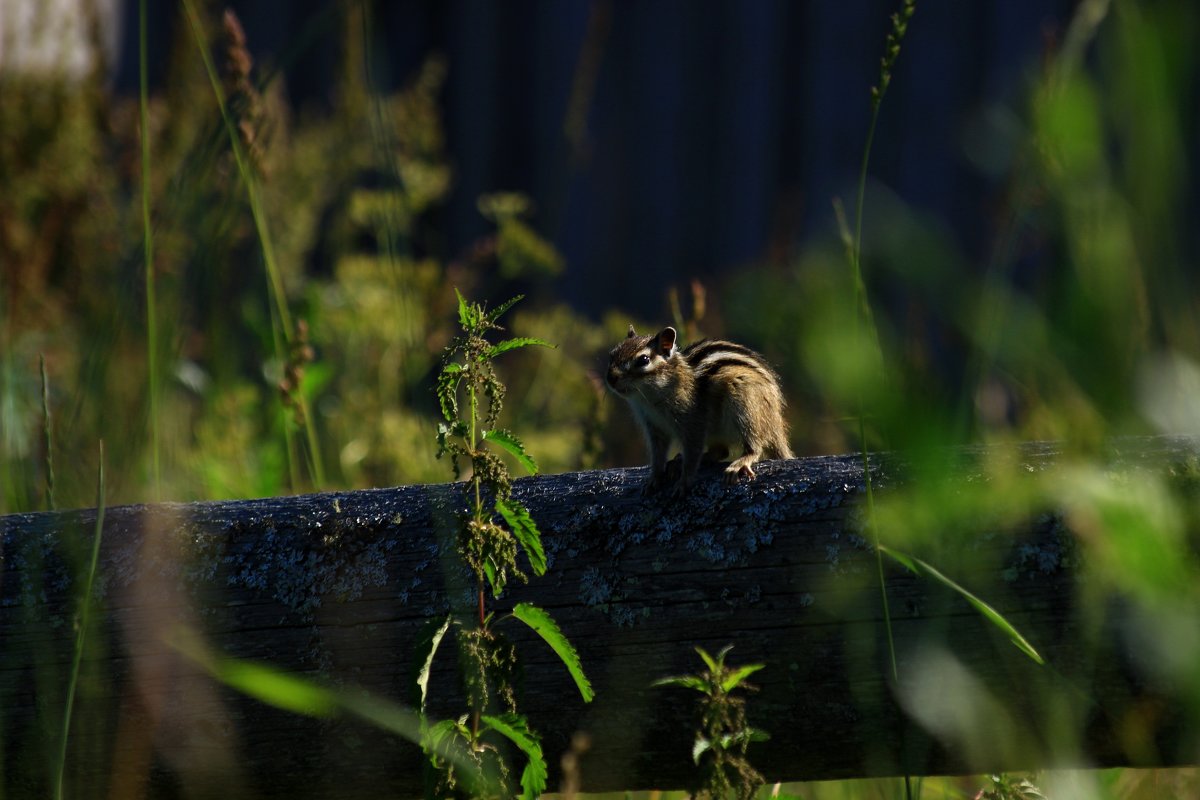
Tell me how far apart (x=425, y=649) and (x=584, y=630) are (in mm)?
311

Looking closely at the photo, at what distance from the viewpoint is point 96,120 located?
15.1 ft

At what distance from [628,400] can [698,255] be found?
419cm

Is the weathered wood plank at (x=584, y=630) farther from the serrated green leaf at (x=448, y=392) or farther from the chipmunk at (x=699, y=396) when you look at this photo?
the chipmunk at (x=699, y=396)

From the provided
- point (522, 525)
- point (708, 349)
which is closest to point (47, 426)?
point (522, 525)

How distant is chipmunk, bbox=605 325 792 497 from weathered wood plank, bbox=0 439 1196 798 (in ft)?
2.15

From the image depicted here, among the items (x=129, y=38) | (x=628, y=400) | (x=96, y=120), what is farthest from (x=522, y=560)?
(x=129, y=38)

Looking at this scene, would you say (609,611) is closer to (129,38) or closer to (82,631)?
(82,631)

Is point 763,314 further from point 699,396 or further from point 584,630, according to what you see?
point 699,396

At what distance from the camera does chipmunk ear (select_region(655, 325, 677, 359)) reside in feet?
9.66

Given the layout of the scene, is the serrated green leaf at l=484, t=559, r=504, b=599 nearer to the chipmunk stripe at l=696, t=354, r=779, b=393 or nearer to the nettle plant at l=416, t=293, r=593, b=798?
the nettle plant at l=416, t=293, r=593, b=798

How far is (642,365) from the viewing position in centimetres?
295

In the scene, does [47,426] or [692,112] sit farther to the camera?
[692,112]

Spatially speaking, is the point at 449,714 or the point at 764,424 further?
the point at 764,424

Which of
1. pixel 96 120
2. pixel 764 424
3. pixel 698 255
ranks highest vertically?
pixel 698 255
